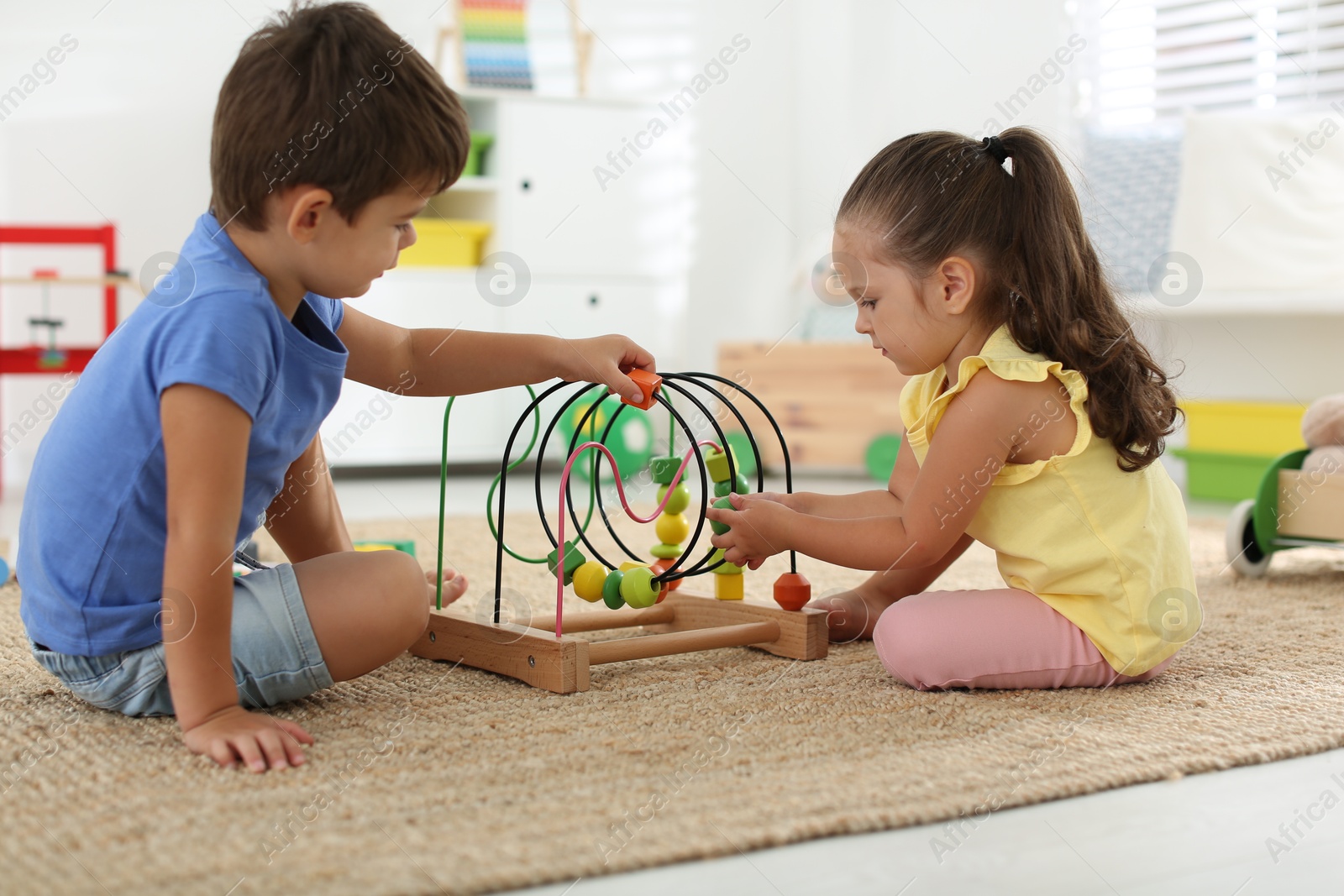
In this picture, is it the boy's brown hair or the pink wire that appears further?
the pink wire

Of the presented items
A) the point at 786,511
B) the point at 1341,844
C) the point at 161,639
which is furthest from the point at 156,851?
the point at 1341,844

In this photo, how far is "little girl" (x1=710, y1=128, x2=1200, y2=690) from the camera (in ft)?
3.01

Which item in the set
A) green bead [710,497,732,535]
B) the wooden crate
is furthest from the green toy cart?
the wooden crate

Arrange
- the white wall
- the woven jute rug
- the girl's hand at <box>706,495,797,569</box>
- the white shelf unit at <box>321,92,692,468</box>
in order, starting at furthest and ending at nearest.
Answer: the white wall
the white shelf unit at <box>321,92,692,468</box>
the girl's hand at <box>706,495,797,569</box>
the woven jute rug

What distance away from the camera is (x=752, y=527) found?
0.96m

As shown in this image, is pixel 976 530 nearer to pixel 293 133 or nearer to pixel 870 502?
pixel 870 502

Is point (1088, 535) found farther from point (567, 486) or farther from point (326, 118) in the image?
point (326, 118)

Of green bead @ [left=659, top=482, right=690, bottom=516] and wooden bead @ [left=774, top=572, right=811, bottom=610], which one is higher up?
green bead @ [left=659, top=482, right=690, bottom=516]

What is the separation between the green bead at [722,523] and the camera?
3.19ft

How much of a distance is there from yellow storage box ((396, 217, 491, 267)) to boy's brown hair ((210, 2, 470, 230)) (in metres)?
1.75

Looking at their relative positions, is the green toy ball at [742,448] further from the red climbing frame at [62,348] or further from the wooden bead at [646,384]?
the wooden bead at [646,384]

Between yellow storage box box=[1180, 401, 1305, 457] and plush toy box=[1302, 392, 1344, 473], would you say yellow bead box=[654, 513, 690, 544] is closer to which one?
plush toy box=[1302, 392, 1344, 473]

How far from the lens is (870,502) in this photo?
1.08 meters

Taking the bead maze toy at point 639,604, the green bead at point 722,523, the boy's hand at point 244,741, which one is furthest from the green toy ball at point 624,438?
the boy's hand at point 244,741
